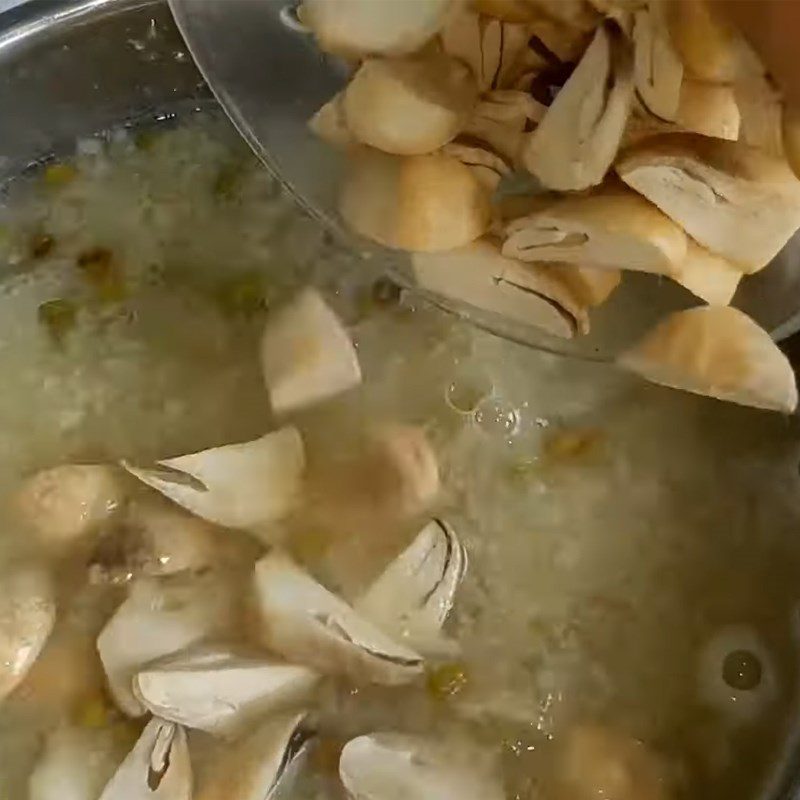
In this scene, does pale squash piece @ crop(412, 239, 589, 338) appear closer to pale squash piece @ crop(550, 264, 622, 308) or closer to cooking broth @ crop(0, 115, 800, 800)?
pale squash piece @ crop(550, 264, 622, 308)

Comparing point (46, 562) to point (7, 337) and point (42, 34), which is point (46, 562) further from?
point (42, 34)

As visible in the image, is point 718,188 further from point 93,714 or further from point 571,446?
point 93,714

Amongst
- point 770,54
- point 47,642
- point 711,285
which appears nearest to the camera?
point 770,54

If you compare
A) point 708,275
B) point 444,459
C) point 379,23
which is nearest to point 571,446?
point 444,459

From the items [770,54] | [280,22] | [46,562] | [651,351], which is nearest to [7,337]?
[46,562]

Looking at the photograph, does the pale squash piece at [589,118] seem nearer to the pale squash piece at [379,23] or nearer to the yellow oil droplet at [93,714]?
the pale squash piece at [379,23]

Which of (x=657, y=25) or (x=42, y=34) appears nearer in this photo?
(x=657, y=25)
